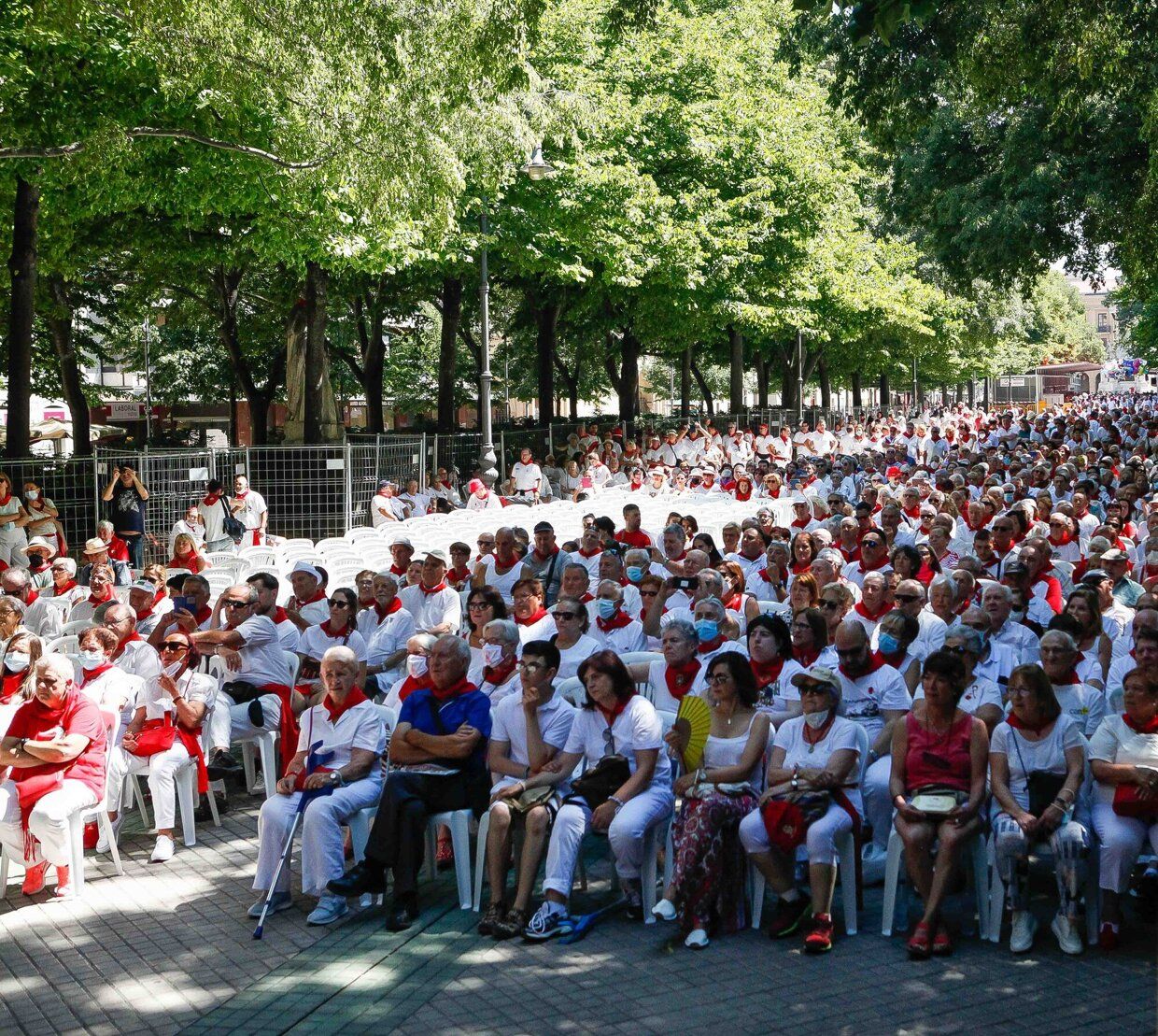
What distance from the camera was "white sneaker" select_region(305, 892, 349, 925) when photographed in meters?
7.23

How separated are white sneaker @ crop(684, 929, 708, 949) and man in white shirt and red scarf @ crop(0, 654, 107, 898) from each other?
134 inches

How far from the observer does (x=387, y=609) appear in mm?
10773

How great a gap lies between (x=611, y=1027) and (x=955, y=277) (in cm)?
2600

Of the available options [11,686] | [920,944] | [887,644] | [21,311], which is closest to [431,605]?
[11,686]

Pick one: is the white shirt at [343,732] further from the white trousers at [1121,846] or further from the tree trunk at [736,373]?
the tree trunk at [736,373]

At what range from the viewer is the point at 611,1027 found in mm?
5859

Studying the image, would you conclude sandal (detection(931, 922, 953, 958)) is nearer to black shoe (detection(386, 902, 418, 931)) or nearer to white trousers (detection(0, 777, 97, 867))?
black shoe (detection(386, 902, 418, 931))

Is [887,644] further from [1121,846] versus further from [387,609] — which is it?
[387,609]

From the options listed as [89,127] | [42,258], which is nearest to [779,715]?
[89,127]

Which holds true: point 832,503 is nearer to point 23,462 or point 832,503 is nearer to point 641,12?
point 641,12

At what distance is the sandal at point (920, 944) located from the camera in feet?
21.2

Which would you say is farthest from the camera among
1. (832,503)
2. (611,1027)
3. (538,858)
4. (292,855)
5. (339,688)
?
(832,503)

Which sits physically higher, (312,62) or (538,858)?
(312,62)

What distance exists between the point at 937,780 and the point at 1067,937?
90cm
